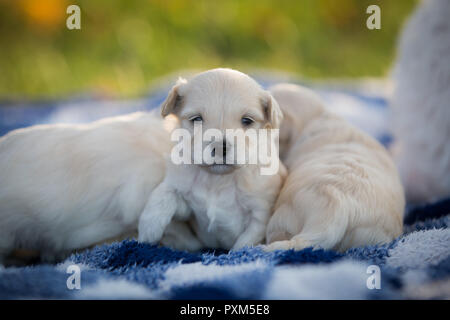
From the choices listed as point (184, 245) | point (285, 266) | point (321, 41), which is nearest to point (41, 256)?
Result: point (184, 245)

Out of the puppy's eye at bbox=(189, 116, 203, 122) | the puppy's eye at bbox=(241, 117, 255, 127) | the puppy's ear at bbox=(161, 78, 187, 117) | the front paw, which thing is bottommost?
the front paw

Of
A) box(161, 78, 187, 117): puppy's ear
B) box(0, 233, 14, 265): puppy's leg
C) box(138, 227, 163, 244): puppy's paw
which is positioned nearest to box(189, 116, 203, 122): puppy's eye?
box(161, 78, 187, 117): puppy's ear

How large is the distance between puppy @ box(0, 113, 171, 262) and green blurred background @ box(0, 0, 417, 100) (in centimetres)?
305

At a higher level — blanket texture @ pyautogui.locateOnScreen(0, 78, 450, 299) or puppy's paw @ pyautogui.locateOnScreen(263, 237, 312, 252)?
puppy's paw @ pyautogui.locateOnScreen(263, 237, 312, 252)

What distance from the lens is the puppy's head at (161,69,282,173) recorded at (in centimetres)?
170

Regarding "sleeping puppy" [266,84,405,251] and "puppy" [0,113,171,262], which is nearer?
"sleeping puppy" [266,84,405,251]

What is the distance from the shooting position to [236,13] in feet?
21.5

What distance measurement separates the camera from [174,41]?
6305 millimetres

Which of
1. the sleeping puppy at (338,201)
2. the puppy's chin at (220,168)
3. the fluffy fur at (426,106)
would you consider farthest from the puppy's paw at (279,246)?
the fluffy fur at (426,106)

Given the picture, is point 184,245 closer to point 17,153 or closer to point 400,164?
point 17,153

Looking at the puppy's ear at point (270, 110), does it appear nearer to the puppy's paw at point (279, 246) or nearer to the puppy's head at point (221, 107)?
the puppy's head at point (221, 107)

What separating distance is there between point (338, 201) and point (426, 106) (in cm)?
157

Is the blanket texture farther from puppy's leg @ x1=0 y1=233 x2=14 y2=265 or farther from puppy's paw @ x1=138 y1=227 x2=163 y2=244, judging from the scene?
puppy's leg @ x1=0 y1=233 x2=14 y2=265

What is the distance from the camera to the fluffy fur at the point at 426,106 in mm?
2783
